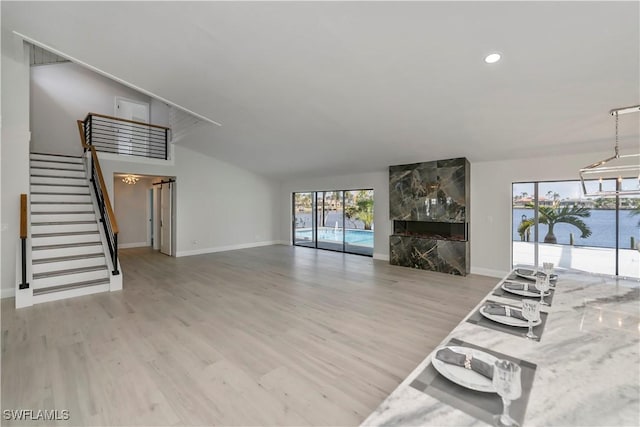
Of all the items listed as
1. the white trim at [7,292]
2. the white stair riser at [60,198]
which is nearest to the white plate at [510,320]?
the white trim at [7,292]

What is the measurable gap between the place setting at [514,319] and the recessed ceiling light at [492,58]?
250 cm

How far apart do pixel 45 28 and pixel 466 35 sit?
4.81 metres

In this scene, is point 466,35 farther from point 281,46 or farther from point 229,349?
point 229,349

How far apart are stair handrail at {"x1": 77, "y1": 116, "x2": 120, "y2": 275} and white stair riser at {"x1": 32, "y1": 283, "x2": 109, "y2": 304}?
0.29 metres

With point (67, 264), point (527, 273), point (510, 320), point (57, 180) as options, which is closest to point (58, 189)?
point (57, 180)

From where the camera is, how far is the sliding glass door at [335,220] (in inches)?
328

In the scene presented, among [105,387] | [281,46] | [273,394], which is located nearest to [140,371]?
→ [105,387]

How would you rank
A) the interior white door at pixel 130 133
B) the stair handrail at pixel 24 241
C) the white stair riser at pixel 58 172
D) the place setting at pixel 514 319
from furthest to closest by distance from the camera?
the interior white door at pixel 130 133, the white stair riser at pixel 58 172, the stair handrail at pixel 24 241, the place setting at pixel 514 319

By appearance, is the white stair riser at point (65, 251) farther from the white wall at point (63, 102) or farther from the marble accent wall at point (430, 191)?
the marble accent wall at point (430, 191)

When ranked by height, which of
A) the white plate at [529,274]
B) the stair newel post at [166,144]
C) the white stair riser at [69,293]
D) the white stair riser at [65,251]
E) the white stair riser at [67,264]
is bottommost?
the white stair riser at [69,293]

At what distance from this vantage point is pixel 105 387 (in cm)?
223

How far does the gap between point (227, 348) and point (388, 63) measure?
3557 millimetres

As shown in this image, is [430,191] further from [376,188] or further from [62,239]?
[62,239]

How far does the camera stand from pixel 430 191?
20.3ft
